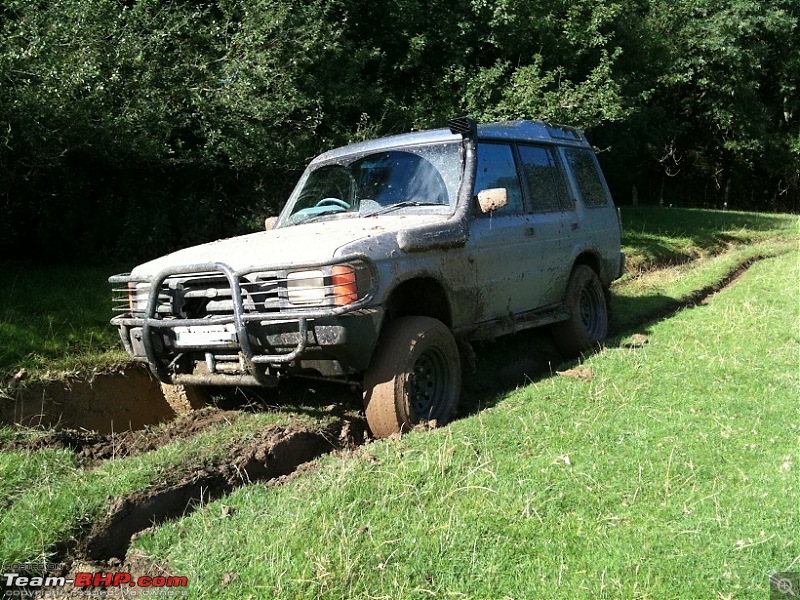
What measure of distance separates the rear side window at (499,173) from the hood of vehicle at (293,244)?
74cm

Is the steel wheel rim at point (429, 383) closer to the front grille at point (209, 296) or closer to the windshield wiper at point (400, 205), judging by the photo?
the front grille at point (209, 296)

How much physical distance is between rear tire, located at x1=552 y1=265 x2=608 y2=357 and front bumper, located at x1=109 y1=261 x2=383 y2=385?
122 inches

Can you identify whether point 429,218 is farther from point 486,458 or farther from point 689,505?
point 689,505

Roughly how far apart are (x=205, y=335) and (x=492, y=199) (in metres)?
2.30

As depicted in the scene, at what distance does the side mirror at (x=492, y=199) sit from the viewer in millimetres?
5418

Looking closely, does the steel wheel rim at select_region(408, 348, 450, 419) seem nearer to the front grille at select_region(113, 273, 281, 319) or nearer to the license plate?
the front grille at select_region(113, 273, 281, 319)

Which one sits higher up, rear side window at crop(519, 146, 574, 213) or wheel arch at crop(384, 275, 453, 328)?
rear side window at crop(519, 146, 574, 213)

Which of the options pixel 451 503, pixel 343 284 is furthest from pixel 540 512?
pixel 343 284

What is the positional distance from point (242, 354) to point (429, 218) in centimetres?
177

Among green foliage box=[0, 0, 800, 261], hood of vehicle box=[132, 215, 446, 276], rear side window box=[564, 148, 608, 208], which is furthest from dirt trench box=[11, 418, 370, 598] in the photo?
green foliage box=[0, 0, 800, 261]

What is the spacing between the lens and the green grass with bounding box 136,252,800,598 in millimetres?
3002

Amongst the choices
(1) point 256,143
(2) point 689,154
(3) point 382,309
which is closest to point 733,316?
(3) point 382,309

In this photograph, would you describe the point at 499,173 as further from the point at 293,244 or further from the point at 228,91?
the point at 228,91

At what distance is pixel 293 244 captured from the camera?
4.84 meters
